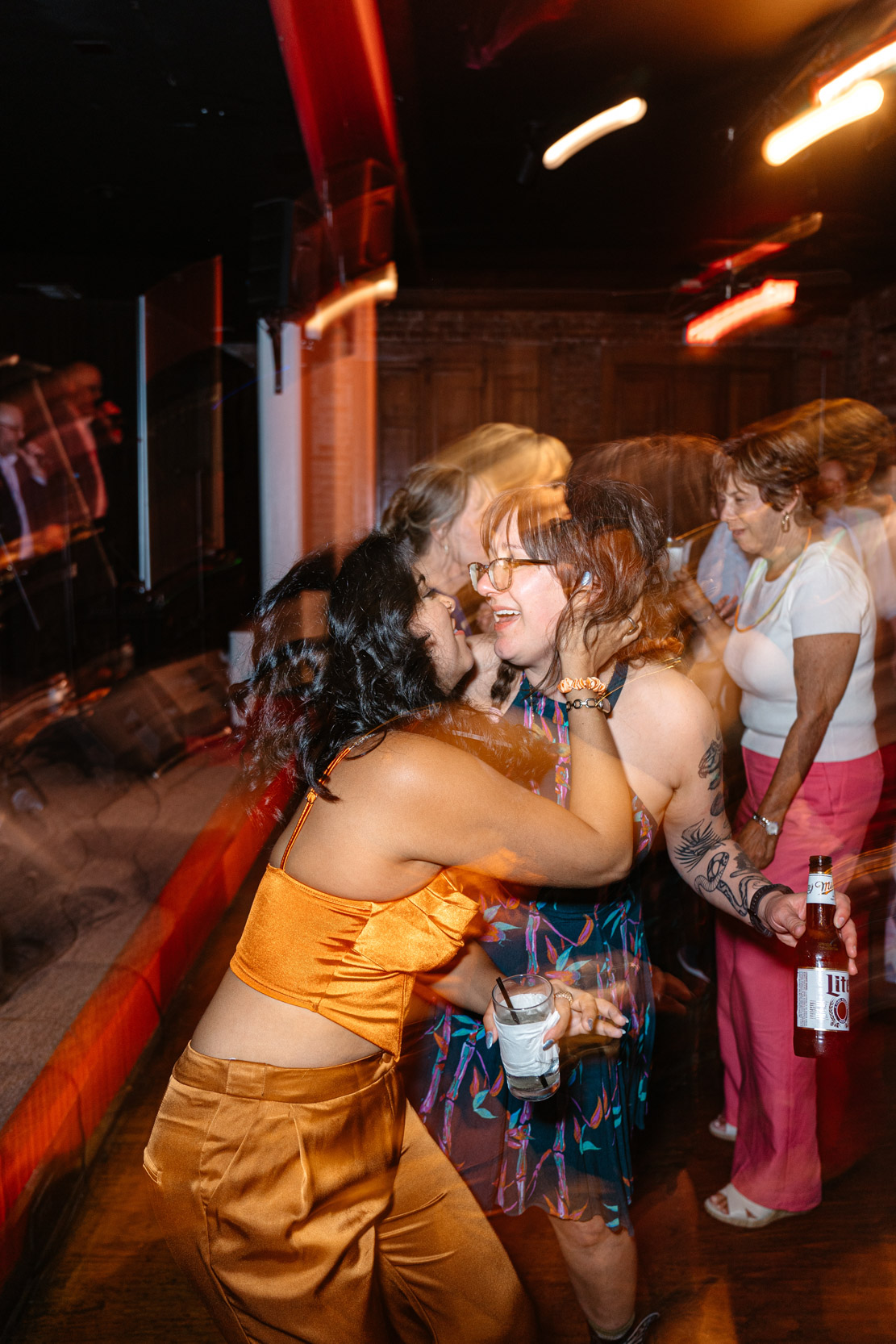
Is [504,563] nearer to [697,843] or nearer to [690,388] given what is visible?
Answer: [697,843]

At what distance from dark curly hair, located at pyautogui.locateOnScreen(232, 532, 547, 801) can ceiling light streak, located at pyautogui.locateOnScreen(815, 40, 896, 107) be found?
10.1 ft

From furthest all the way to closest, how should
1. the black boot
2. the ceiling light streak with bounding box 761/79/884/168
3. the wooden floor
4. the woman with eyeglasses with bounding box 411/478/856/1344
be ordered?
the ceiling light streak with bounding box 761/79/884/168
the wooden floor
the black boot
the woman with eyeglasses with bounding box 411/478/856/1344

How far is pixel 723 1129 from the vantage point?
2.35 m

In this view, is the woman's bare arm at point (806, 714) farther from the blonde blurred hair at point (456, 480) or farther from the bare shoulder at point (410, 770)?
the bare shoulder at point (410, 770)

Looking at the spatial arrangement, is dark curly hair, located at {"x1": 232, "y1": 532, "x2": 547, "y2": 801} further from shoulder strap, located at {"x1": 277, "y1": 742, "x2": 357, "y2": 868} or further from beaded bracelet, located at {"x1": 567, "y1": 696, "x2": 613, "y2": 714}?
beaded bracelet, located at {"x1": 567, "y1": 696, "x2": 613, "y2": 714}

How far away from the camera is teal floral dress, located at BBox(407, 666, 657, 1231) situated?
4.77 feet

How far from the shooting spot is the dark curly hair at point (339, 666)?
1.22 metres

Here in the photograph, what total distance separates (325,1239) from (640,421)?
7434 millimetres

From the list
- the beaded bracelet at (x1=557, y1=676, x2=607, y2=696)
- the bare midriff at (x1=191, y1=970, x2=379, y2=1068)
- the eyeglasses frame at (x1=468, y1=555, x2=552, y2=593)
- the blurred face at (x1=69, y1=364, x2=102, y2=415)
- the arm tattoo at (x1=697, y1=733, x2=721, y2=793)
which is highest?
the blurred face at (x1=69, y1=364, x2=102, y2=415)

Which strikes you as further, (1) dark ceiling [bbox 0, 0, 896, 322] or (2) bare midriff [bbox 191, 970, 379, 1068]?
(1) dark ceiling [bbox 0, 0, 896, 322]

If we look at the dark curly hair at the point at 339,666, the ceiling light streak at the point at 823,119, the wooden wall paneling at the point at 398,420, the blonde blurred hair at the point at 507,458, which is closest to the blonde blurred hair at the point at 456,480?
the blonde blurred hair at the point at 507,458

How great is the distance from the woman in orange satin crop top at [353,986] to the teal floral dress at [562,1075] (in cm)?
16

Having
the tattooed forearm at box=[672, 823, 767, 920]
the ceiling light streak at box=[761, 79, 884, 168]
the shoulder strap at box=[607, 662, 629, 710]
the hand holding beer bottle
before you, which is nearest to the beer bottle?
the hand holding beer bottle

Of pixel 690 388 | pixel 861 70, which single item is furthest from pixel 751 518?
pixel 690 388
